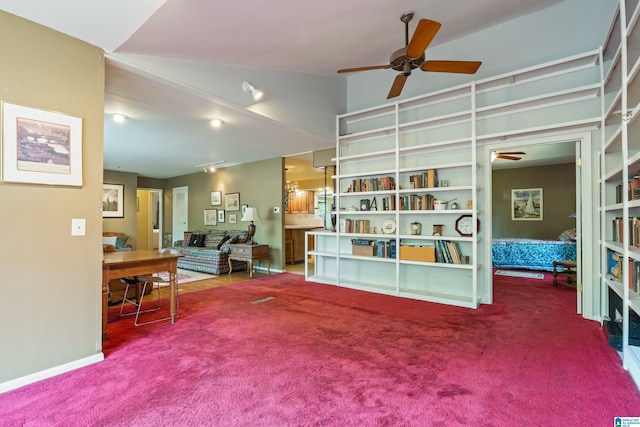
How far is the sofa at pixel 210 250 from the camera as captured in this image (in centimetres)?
615

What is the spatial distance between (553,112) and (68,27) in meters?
4.71

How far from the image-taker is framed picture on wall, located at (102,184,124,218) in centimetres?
776

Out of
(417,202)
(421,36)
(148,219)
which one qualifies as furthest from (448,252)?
(148,219)

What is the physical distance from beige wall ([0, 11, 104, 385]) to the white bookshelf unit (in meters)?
3.80

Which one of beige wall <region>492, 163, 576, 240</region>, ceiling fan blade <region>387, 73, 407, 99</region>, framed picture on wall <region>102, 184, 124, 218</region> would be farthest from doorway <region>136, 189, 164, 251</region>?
beige wall <region>492, 163, 576, 240</region>

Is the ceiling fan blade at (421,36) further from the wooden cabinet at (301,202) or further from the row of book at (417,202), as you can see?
the wooden cabinet at (301,202)

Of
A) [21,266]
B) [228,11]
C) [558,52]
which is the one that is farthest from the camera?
[558,52]

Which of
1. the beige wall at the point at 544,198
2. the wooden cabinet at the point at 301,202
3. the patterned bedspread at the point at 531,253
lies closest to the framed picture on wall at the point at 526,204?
the beige wall at the point at 544,198

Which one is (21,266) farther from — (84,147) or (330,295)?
(330,295)

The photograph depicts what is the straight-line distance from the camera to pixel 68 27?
2137 mm

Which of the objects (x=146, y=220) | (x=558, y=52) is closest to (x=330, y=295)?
(x=558, y=52)

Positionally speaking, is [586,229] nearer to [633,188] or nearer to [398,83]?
[633,188]

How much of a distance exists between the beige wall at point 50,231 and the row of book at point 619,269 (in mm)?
4041

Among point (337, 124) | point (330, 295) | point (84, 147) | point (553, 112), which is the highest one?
point (337, 124)
